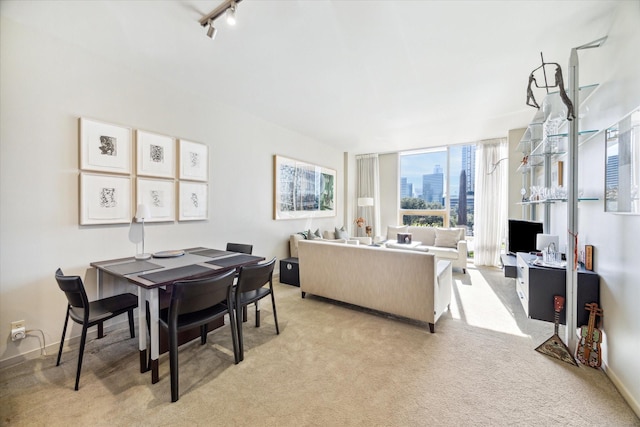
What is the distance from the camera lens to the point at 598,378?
192cm

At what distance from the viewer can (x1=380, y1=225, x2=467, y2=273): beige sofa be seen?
4.99 metres

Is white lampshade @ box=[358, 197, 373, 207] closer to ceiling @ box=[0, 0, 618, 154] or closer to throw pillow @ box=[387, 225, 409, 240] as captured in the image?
throw pillow @ box=[387, 225, 409, 240]

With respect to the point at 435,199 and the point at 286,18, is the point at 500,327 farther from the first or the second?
the point at 435,199

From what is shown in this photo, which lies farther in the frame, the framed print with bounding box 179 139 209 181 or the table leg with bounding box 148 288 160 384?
the framed print with bounding box 179 139 209 181

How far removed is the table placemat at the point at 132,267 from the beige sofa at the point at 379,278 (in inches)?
69.4

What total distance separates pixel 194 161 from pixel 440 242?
198 inches

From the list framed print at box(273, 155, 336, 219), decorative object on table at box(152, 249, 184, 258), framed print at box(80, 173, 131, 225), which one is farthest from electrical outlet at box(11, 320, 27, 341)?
framed print at box(273, 155, 336, 219)

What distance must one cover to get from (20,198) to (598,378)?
476 cm

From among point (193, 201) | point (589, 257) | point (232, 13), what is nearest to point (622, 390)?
point (589, 257)

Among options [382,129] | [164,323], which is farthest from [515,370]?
[382,129]

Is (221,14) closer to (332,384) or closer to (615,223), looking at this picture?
(332,384)

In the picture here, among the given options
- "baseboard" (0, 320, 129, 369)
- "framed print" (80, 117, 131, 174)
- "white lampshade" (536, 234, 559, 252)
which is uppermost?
"framed print" (80, 117, 131, 174)

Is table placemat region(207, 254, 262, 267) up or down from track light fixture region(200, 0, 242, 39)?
down

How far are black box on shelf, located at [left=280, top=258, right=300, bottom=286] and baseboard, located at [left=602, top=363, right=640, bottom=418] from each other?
3399 mm
